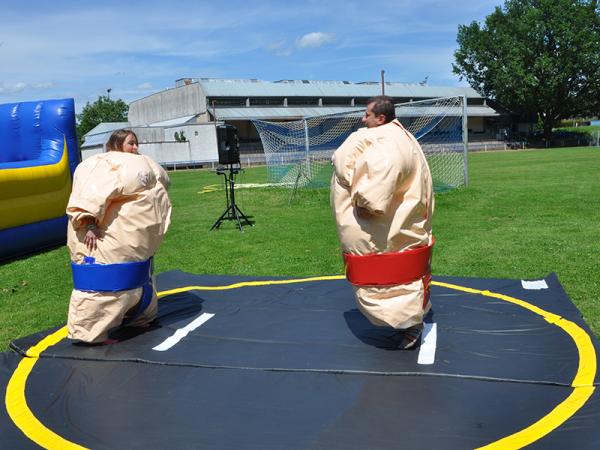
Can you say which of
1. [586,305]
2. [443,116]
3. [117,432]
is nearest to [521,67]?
[443,116]

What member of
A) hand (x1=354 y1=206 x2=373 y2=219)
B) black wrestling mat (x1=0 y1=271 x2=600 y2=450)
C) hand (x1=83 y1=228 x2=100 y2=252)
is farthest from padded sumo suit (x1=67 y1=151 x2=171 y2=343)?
hand (x1=354 y1=206 x2=373 y2=219)

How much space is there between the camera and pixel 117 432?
2717 millimetres

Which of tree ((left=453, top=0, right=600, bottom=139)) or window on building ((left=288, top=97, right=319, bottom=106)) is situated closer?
tree ((left=453, top=0, right=600, bottom=139))

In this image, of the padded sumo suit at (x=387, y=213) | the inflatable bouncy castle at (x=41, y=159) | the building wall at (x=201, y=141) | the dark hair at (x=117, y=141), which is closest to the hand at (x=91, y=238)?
the dark hair at (x=117, y=141)

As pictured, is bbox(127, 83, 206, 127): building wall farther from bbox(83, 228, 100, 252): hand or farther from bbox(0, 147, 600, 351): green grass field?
bbox(83, 228, 100, 252): hand

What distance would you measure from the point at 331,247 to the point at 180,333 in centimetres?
339

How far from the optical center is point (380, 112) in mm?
3404

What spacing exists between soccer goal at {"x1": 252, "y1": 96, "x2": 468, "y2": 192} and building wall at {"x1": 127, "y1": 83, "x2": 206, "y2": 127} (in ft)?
78.9

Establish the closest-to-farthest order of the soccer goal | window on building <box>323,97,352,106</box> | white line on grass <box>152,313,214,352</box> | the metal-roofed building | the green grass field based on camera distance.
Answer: white line on grass <box>152,313,214,352</box>
the green grass field
the soccer goal
the metal-roofed building
window on building <box>323,97,352,106</box>

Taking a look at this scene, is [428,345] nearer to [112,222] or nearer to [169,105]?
[112,222]

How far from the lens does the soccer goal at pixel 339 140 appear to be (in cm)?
1214

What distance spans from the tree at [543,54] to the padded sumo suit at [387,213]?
4143 centimetres

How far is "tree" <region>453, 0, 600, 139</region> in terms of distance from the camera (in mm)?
39688

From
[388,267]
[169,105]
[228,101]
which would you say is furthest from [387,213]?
[169,105]
